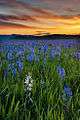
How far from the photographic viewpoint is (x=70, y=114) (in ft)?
11.5

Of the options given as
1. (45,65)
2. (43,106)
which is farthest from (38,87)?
(45,65)

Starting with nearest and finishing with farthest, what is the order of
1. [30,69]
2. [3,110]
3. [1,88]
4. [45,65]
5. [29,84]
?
[3,110]
[29,84]
[1,88]
[30,69]
[45,65]

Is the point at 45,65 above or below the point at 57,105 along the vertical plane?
above

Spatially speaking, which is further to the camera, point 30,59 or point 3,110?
point 30,59

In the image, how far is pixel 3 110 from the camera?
3307 millimetres

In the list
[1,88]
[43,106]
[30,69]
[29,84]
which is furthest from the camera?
[30,69]

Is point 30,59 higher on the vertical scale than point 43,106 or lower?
higher

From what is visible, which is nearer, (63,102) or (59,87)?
(63,102)

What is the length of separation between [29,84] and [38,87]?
912 millimetres

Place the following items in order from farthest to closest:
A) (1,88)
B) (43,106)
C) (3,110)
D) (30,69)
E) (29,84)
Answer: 1. (30,69)
2. (1,88)
3. (43,106)
4. (29,84)
5. (3,110)

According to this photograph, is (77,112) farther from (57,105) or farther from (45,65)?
(45,65)

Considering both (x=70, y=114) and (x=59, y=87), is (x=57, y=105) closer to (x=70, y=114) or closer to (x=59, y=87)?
(x=70, y=114)

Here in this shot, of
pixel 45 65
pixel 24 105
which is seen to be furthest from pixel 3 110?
pixel 45 65

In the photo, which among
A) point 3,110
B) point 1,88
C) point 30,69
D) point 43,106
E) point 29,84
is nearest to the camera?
point 3,110
